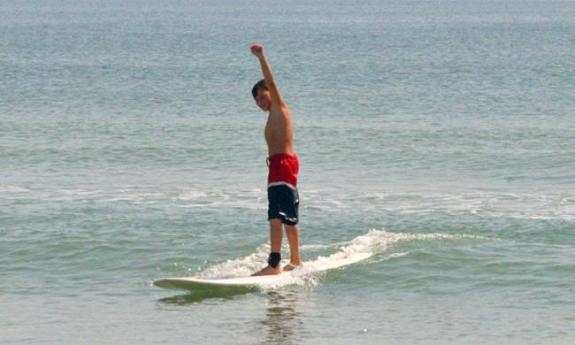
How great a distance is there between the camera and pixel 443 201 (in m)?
20.6

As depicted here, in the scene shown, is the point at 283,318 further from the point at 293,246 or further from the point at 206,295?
the point at 293,246

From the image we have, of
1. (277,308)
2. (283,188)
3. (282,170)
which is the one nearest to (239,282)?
(277,308)

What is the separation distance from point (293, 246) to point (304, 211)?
452 centimetres

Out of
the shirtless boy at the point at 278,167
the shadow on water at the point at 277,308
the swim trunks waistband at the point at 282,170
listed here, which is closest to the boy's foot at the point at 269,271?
the shirtless boy at the point at 278,167

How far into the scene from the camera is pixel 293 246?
15.1m

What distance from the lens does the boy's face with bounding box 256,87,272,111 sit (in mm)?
14805

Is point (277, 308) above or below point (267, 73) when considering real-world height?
below

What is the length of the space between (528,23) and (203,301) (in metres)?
109

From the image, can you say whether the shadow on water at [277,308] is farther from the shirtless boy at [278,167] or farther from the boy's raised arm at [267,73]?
the boy's raised arm at [267,73]

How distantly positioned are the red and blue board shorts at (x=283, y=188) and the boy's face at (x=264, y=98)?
1.61 ft

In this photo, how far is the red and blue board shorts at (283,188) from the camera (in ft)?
48.7

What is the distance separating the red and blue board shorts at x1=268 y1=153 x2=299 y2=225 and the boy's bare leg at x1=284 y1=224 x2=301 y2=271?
90mm

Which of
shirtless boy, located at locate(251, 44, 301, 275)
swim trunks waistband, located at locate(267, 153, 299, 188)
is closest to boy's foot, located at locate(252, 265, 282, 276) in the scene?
shirtless boy, located at locate(251, 44, 301, 275)

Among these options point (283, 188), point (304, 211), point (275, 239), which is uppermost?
point (283, 188)
